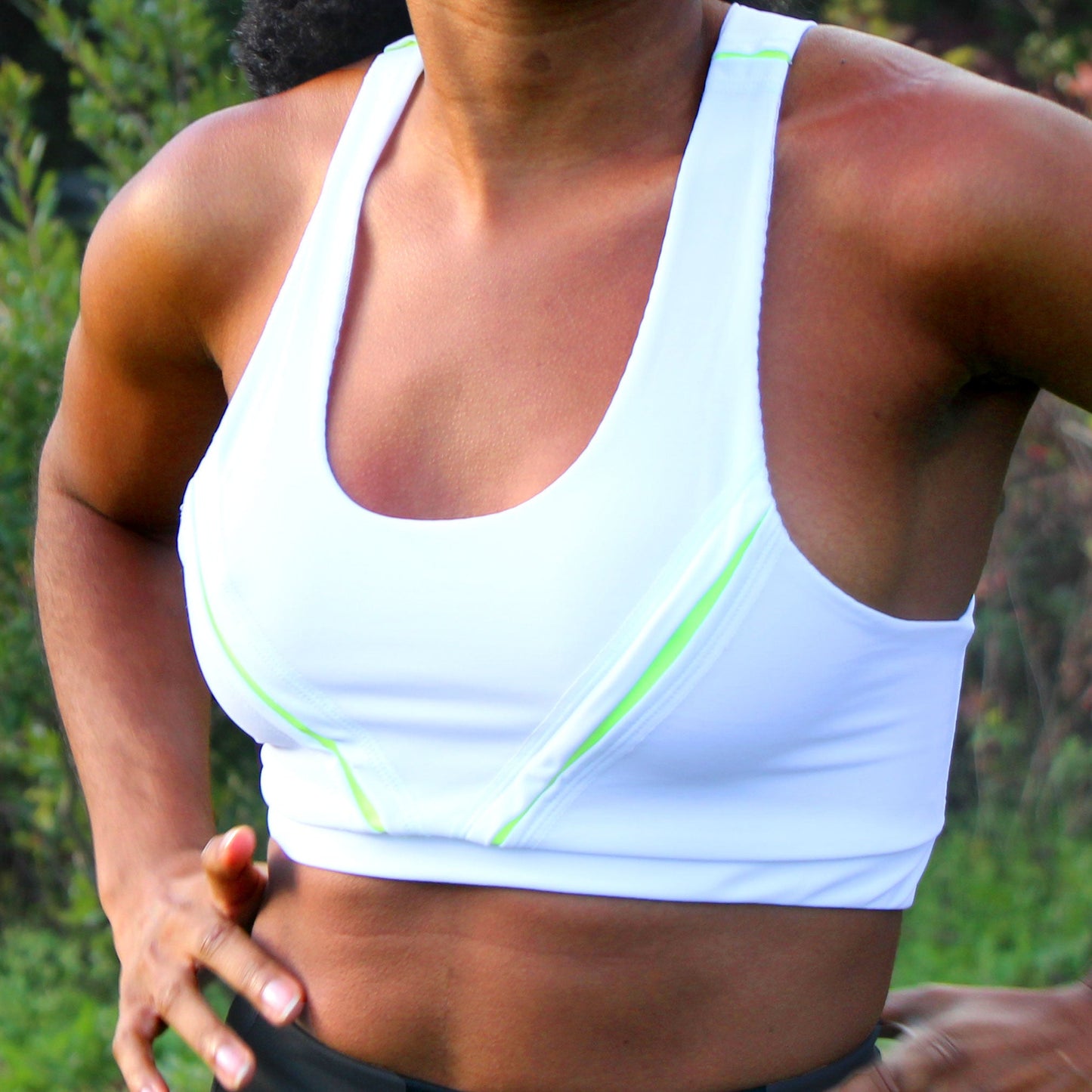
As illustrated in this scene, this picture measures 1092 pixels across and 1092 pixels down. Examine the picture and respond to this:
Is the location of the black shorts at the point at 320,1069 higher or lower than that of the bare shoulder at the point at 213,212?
lower

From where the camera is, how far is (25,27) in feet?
22.9

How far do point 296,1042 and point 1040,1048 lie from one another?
0.66m

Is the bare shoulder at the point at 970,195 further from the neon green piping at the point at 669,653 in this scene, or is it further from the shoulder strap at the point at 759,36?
the neon green piping at the point at 669,653

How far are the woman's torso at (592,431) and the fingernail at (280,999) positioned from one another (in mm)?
23

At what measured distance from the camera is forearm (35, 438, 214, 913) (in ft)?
5.58

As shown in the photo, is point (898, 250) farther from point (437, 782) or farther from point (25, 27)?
point (25, 27)

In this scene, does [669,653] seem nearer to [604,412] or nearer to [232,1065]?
[604,412]

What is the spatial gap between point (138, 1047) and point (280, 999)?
0.27m

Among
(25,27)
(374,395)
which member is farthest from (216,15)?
(374,395)

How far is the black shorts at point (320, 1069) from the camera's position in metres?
1.26

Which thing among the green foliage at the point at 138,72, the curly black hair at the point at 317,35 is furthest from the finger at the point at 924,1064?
the green foliage at the point at 138,72

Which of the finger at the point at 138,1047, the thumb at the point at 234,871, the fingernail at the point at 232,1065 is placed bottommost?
the finger at the point at 138,1047

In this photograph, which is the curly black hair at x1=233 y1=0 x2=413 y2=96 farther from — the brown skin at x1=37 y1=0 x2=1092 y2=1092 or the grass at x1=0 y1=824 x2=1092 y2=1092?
the grass at x1=0 y1=824 x2=1092 y2=1092

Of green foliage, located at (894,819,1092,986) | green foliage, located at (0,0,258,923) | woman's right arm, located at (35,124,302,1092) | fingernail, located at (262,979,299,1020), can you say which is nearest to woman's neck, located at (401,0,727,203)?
woman's right arm, located at (35,124,302,1092)
